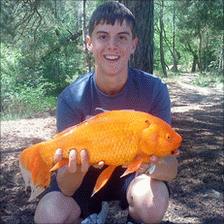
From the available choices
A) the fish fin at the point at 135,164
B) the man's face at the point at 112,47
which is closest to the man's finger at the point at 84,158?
the fish fin at the point at 135,164

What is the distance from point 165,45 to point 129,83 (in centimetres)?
3873

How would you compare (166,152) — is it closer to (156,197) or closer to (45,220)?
(156,197)

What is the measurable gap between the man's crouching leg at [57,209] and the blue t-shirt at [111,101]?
447 millimetres

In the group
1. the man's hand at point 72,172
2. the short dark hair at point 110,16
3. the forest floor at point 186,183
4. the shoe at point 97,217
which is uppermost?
the short dark hair at point 110,16

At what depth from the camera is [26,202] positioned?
3.95 meters

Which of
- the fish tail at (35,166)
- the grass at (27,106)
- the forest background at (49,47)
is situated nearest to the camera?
the fish tail at (35,166)

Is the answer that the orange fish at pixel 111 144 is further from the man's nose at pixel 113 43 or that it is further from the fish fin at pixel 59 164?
the man's nose at pixel 113 43

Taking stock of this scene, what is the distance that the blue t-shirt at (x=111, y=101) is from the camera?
2.84 meters

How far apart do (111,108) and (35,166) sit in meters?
0.72

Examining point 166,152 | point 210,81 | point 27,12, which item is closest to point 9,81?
point 27,12

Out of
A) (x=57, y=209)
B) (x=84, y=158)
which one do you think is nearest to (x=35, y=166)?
(x=84, y=158)

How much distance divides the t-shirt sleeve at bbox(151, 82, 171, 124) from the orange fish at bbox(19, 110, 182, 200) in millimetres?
535

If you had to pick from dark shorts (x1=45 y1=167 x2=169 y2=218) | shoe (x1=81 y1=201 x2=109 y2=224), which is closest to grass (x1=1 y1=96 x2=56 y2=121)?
shoe (x1=81 y1=201 x2=109 y2=224)

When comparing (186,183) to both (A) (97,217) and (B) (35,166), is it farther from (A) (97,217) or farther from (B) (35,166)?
(B) (35,166)
